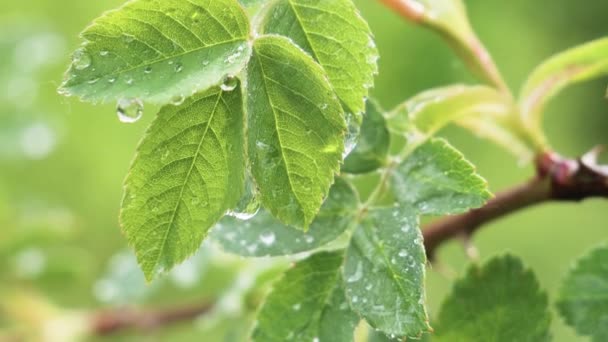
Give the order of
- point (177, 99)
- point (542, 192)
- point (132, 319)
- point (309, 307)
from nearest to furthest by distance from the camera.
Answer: point (177, 99), point (309, 307), point (542, 192), point (132, 319)

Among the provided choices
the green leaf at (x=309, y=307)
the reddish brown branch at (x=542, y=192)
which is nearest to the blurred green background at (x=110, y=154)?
the reddish brown branch at (x=542, y=192)

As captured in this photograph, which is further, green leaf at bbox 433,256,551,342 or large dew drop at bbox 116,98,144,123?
green leaf at bbox 433,256,551,342

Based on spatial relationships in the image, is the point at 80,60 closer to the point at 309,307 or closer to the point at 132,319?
the point at 309,307

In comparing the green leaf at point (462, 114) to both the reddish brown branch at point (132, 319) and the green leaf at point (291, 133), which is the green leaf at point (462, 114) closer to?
the green leaf at point (291, 133)

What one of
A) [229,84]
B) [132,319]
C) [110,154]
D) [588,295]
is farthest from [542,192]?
[110,154]

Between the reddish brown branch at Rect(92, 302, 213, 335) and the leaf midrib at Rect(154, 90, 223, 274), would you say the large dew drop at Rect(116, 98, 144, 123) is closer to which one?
the leaf midrib at Rect(154, 90, 223, 274)

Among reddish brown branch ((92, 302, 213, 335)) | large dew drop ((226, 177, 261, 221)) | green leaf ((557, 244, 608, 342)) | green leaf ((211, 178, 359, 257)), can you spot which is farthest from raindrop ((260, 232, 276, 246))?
reddish brown branch ((92, 302, 213, 335))
